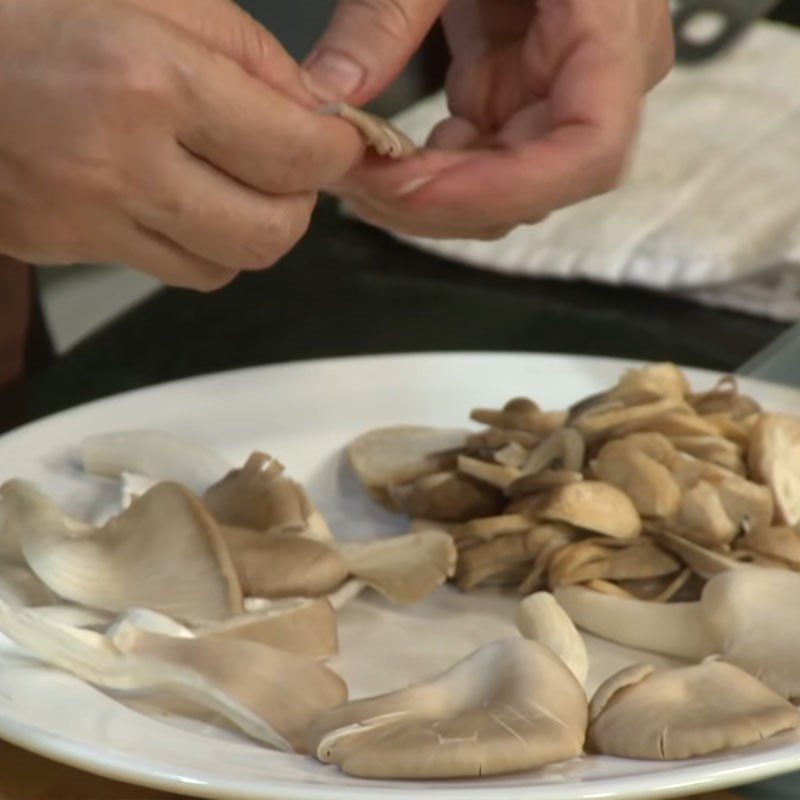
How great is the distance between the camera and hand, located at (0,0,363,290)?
404 mm

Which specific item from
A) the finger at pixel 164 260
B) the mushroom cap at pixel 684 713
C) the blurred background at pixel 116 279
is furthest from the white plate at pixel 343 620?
the blurred background at pixel 116 279

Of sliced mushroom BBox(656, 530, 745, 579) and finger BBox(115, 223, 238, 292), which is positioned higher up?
finger BBox(115, 223, 238, 292)

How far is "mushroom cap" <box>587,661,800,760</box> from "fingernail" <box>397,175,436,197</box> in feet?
0.62

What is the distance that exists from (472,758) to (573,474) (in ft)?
0.53

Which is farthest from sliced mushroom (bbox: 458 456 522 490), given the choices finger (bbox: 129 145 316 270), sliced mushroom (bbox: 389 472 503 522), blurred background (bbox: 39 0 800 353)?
blurred background (bbox: 39 0 800 353)

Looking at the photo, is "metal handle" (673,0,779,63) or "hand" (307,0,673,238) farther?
"metal handle" (673,0,779,63)

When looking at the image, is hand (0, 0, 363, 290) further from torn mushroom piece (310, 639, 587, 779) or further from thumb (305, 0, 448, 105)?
torn mushroom piece (310, 639, 587, 779)

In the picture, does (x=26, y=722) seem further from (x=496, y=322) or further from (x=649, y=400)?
(x=496, y=322)

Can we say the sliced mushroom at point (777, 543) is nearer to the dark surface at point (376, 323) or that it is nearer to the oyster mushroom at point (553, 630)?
the oyster mushroom at point (553, 630)

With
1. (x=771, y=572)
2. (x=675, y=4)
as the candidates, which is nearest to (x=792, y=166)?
(x=675, y=4)

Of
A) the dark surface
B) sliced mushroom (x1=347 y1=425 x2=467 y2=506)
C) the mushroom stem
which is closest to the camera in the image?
the mushroom stem

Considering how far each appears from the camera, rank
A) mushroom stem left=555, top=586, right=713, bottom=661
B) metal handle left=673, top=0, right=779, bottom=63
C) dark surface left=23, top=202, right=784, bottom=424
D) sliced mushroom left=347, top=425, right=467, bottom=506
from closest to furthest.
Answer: mushroom stem left=555, top=586, right=713, bottom=661 → sliced mushroom left=347, top=425, right=467, bottom=506 → dark surface left=23, top=202, right=784, bottom=424 → metal handle left=673, top=0, right=779, bottom=63

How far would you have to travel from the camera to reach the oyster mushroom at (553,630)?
1.44 ft

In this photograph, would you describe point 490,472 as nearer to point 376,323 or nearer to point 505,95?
point 505,95
